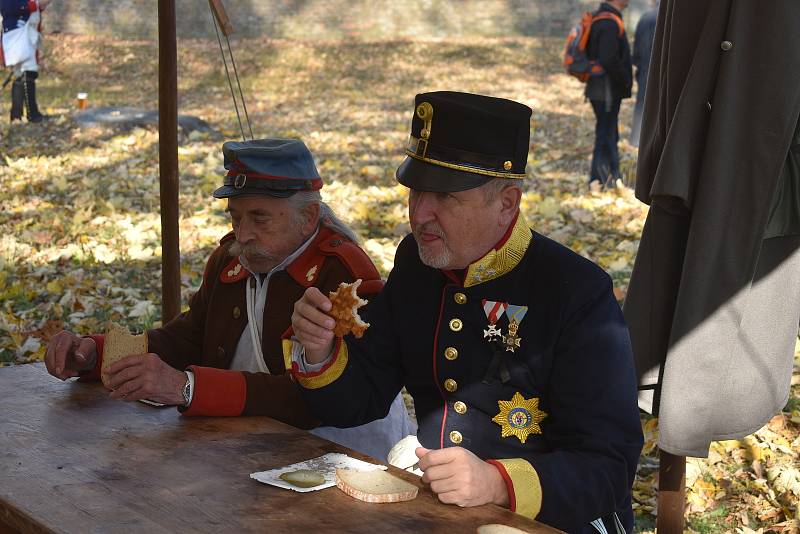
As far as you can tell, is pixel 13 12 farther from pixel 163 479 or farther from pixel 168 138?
pixel 163 479

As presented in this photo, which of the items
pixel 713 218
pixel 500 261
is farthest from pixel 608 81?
pixel 500 261

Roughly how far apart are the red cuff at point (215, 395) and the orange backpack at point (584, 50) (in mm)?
7548

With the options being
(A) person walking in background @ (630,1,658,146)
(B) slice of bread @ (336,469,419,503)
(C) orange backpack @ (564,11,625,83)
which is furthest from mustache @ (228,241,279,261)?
(A) person walking in background @ (630,1,658,146)

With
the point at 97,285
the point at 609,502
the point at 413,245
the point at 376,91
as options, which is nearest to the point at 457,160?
the point at 413,245

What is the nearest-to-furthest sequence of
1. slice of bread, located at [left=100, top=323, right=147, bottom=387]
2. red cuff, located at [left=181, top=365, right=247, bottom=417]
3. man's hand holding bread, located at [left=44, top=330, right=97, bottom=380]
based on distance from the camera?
red cuff, located at [left=181, top=365, right=247, bottom=417], slice of bread, located at [left=100, top=323, right=147, bottom=387], man's hand holding bread, located at [left=44, top=330, right=97, bottom=380]

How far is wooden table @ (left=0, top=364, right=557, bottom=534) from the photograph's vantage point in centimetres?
188

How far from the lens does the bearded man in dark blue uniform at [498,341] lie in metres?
2.20

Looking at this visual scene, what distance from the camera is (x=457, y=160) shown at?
230cm

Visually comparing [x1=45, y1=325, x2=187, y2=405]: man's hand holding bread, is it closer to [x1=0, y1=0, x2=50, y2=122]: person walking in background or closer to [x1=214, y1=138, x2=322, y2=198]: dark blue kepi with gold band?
[x1=214, y1=138, x2=322, y2=198]: dark blue kepi with gold band

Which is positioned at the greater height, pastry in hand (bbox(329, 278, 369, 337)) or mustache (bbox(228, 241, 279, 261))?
pastry in hand (bbox(329, 278, 369, 337))

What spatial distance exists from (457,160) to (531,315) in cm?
41

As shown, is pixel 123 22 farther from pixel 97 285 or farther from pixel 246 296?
pixel 246 296

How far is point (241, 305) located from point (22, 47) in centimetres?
1019

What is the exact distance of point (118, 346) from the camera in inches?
106
